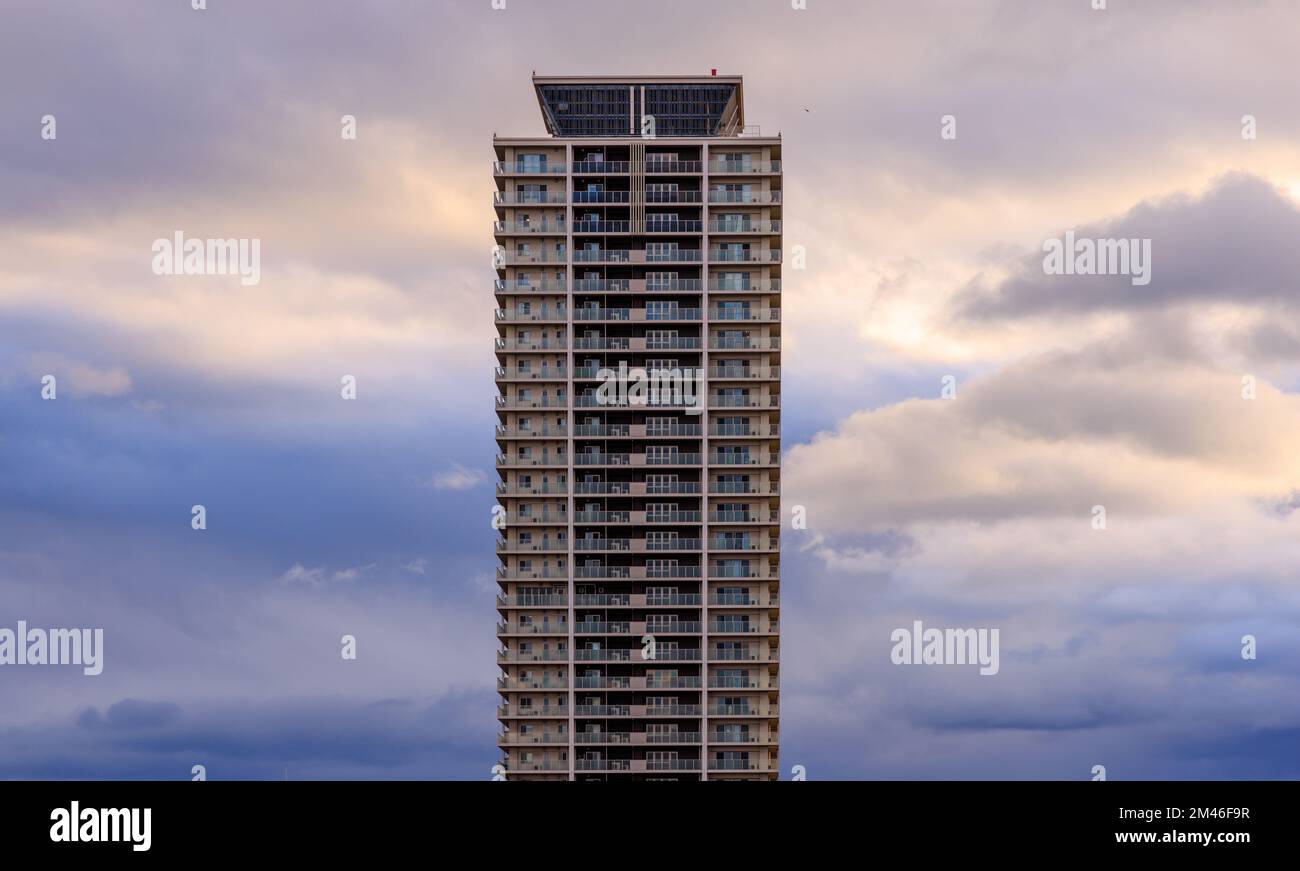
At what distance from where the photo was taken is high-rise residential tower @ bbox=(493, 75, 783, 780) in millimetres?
147625

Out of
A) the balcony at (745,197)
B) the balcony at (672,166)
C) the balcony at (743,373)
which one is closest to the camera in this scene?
the balcony at (743,373)

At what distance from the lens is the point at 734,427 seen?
15238 centimetres

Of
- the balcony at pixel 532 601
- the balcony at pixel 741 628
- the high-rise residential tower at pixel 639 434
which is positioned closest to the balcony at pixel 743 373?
the high-rise residential tower at pixel 639 434

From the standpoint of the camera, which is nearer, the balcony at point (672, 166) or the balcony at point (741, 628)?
the balcony at point (741, 628)

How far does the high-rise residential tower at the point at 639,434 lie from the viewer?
14762 cm

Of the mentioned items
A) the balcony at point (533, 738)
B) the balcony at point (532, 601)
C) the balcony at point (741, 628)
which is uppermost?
the balcony at point (532, 601)

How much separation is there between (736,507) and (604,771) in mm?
23648

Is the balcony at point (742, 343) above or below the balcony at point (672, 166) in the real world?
below

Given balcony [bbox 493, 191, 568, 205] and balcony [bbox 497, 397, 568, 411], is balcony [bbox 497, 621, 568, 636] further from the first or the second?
balcony [bbox 493, 191, 568, 205]

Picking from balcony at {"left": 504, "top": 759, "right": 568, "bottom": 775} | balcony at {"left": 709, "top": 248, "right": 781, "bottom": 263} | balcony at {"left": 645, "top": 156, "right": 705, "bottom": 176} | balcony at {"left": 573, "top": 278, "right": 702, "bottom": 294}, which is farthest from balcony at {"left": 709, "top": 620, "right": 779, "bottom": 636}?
balcony at {"left": 645, "top": 156, "right": 705, "bottom": 176}

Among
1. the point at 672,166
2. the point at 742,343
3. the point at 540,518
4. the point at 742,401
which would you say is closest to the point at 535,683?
the point at 540,518
